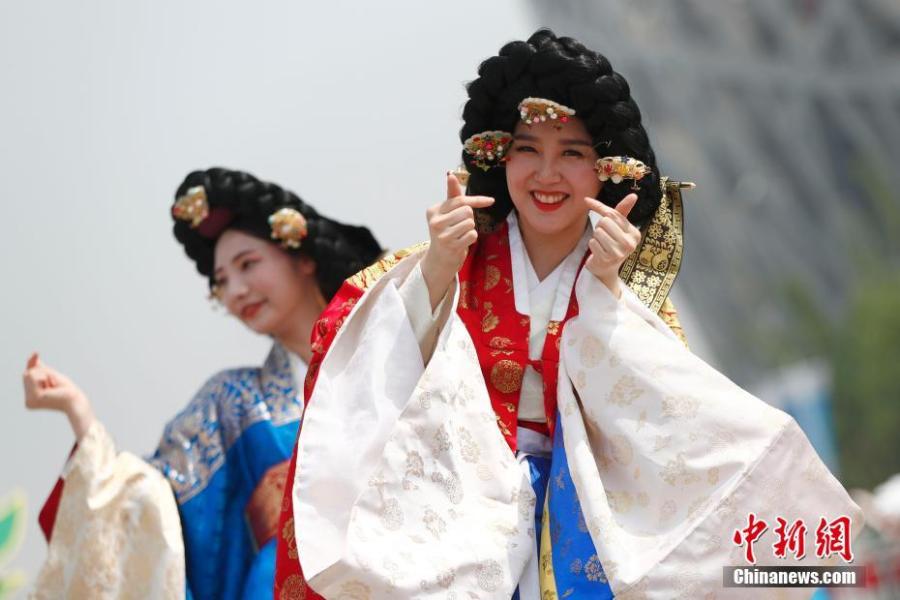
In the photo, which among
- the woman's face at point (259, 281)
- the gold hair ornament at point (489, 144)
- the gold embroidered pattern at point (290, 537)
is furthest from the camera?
the woman's face at point (259, 281)

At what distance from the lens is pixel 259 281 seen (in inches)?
153

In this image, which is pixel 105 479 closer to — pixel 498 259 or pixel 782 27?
pixel 498 259

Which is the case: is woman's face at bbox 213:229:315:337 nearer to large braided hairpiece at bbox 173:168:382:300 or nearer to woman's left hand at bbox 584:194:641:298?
large braided hairpiece at bbox 173:168:382:300

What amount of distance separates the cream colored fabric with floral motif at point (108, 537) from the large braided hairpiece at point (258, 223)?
0.64m

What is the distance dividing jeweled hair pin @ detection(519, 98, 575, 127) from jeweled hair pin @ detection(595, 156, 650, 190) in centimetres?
12

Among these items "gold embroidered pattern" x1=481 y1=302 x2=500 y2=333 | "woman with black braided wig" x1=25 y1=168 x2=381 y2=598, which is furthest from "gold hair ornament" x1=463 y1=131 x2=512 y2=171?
"woman with black braided wig" x1=25 y1=168 x2=381 y2=598

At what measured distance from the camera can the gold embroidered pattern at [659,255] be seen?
9.50 feet

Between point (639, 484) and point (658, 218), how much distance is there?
611mm

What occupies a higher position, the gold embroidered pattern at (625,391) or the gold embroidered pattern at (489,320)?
the gold embroidered pattern at (489,320)

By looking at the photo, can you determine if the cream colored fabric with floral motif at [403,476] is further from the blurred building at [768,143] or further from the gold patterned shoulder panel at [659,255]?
the blurred building at [768,143]

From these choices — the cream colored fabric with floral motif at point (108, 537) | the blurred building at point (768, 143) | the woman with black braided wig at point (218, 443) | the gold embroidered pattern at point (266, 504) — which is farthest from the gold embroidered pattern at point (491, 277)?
the blurred building at point (768, 143)

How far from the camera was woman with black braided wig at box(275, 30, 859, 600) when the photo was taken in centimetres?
253

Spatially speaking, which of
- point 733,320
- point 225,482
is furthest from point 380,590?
point 733,320

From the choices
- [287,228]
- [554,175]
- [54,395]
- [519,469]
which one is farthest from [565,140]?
[54,395]
